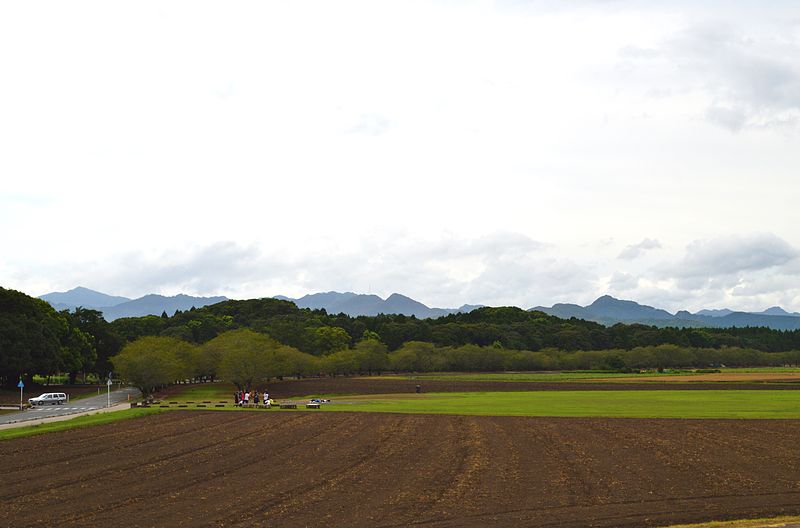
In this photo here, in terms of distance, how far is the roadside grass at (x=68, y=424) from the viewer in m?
47.6

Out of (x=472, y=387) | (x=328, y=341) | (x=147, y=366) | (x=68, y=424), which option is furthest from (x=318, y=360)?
(x=68, y=424)

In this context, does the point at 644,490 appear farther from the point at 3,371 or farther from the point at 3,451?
the point at 3,371

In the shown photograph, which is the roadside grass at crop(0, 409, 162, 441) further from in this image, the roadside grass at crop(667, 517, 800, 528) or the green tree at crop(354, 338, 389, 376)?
the green tree at crop(354, 338, 389, 376)

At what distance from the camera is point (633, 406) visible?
225 ft

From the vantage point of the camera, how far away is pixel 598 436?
43406 mm

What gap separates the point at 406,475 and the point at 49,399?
7674 cm

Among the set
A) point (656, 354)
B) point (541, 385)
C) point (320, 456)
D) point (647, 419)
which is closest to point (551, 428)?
point (647, 419)

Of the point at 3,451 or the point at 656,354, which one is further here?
the point at 656,354

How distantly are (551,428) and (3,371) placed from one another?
3406 inches

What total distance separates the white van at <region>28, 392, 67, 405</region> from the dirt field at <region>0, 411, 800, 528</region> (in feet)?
158

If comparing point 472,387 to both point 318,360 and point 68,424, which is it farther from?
point 68,424

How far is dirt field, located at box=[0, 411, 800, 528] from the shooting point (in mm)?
23203

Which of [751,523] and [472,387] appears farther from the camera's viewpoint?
[472,387]

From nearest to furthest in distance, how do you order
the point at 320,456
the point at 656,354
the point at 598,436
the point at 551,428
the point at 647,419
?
the point at 320,456 < the point at 598,436 < the point at 551,428 < the point at 647,419 < the point at 656,354
